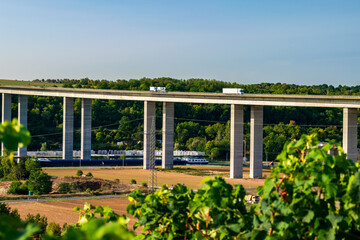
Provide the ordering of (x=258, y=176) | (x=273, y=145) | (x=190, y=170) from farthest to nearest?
(x=273, y=145) → (x=190, y=170) → (x=258, y=176)

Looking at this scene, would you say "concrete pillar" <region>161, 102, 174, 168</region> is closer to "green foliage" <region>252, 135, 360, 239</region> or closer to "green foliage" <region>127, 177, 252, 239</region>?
"green foliage" <region>127, 177, 252, 239</region>

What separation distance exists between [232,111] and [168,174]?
1181 cm

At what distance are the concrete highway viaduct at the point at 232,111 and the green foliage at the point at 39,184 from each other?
933 inches

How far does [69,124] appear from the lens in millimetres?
85000

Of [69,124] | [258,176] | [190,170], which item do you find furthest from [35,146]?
[258,176]

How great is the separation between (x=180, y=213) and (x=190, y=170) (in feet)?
217

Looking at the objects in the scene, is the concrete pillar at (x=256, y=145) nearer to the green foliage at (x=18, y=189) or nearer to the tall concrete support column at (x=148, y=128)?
the tall concrete support column at (x=148, y=128)

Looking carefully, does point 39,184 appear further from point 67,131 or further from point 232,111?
point 67,131

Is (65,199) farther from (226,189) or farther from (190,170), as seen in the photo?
(226,189)

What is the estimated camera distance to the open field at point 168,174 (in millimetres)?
61872

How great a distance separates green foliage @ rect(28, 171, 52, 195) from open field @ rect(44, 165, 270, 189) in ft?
39.2

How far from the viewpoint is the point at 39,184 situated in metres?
52.0

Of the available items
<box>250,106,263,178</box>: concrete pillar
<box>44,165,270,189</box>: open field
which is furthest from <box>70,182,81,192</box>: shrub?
<box>250,106,263,178</box>: concrete pillar

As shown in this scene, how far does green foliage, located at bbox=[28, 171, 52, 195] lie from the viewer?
2039 inches
